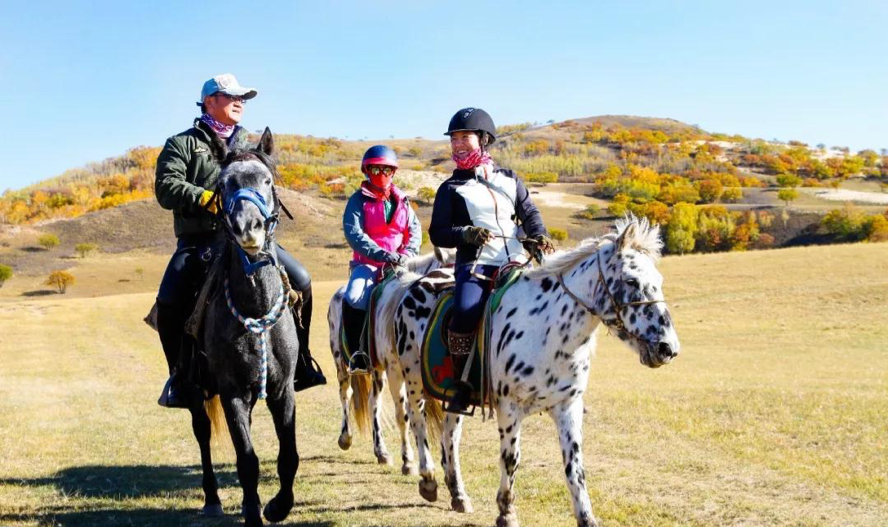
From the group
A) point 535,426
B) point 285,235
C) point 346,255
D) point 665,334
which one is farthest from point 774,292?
point 285,235

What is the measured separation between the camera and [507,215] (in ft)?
21.4

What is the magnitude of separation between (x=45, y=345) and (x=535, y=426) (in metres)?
26.1

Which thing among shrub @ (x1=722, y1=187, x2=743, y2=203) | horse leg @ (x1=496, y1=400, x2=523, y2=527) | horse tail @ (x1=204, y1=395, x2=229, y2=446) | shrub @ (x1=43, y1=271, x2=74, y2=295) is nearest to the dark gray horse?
horse tail @ (x1=204, y1=395, x2=229, y2=446)

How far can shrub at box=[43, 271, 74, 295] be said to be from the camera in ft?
191

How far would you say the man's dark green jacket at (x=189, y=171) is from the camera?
18.5ft

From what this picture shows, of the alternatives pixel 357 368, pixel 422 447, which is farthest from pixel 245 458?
pixel 357 368

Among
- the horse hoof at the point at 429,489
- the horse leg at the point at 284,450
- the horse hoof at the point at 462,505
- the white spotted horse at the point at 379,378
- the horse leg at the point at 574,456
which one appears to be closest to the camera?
the horse leg at the point at 574,456

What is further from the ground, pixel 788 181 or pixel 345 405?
pixel 788 181

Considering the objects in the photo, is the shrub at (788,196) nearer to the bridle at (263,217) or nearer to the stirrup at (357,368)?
the stirrup at (357,368)

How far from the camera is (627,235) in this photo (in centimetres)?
517

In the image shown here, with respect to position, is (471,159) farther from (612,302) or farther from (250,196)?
(250,196)

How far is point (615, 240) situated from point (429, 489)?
9.76ft

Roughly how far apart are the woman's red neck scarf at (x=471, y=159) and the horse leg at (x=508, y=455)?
2142 mm

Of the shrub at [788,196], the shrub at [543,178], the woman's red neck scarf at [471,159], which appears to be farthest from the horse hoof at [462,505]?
the shrub at [543,178]
